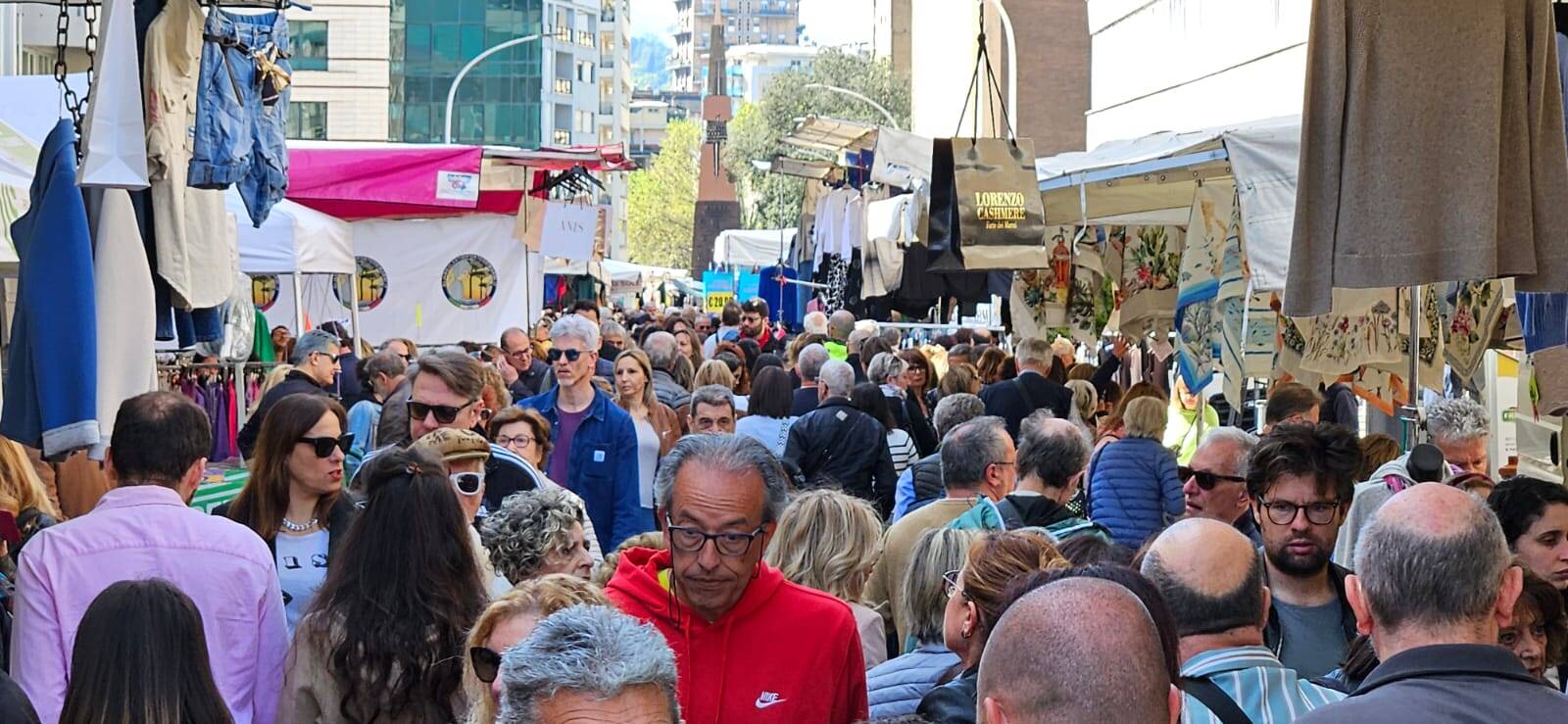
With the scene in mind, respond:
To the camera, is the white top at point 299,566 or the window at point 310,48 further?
the window at point 310,48

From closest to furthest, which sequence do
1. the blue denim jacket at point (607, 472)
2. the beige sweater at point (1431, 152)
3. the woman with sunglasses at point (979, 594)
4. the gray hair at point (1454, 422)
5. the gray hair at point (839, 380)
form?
the woman with sunglasses at point (979, 594)
the beige sweater at point (1431, 152)
the gray hair at point (1454, 422)
the blue denim jacket at point (607, 472)
the gray hair at point (839, 380)

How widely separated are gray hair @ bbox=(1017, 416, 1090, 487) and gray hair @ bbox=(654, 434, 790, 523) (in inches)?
121

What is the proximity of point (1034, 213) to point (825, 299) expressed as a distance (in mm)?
13532

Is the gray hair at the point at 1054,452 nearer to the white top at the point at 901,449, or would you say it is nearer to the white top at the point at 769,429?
the white top at the point at 769,429

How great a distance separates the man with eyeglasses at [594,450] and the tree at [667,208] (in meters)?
108

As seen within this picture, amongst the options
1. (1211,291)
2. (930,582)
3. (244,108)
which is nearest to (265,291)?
(1211,291)

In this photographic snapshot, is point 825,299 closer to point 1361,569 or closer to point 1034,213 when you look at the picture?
point 1034,213

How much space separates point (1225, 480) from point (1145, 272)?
19.4 ft

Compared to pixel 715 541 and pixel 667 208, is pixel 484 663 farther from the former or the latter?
pixel 667 208

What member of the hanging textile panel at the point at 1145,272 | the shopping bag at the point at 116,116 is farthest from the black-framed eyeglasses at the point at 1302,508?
the hanging textile panel at the point at 1145,272

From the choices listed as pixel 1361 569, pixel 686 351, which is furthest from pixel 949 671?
pixel 686 351

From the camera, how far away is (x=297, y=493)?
19.2ft

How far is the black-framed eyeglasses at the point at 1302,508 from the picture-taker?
554 centimetres

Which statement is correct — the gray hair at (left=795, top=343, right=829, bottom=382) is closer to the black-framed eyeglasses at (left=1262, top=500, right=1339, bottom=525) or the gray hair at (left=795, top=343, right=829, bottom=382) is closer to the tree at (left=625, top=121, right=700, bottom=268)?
the black-framed eyeglasses at (left=1262, top=500, right=1339, bottom=525)
